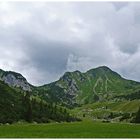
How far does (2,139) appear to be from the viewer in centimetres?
5781

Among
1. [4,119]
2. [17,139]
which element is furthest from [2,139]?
[4,119]

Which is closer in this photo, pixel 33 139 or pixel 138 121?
pixel 33 139

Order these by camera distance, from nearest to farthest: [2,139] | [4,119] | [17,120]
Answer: [2,139], [4,119], [17,120]

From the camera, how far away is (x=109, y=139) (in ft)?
200

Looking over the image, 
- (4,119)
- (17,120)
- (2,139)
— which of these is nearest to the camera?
(2,139)

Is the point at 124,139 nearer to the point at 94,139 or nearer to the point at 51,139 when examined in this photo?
the point at 94,139

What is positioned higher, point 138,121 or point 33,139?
point 138,121

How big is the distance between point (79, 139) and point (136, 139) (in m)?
9.60

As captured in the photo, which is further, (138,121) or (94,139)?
(138,121)

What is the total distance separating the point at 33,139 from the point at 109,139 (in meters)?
12.6

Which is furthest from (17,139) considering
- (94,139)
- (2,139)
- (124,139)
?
(124,139)

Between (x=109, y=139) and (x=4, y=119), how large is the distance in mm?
126742

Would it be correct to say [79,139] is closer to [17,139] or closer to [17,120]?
[17,139]

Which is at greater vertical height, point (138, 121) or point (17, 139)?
point (138, 121)
